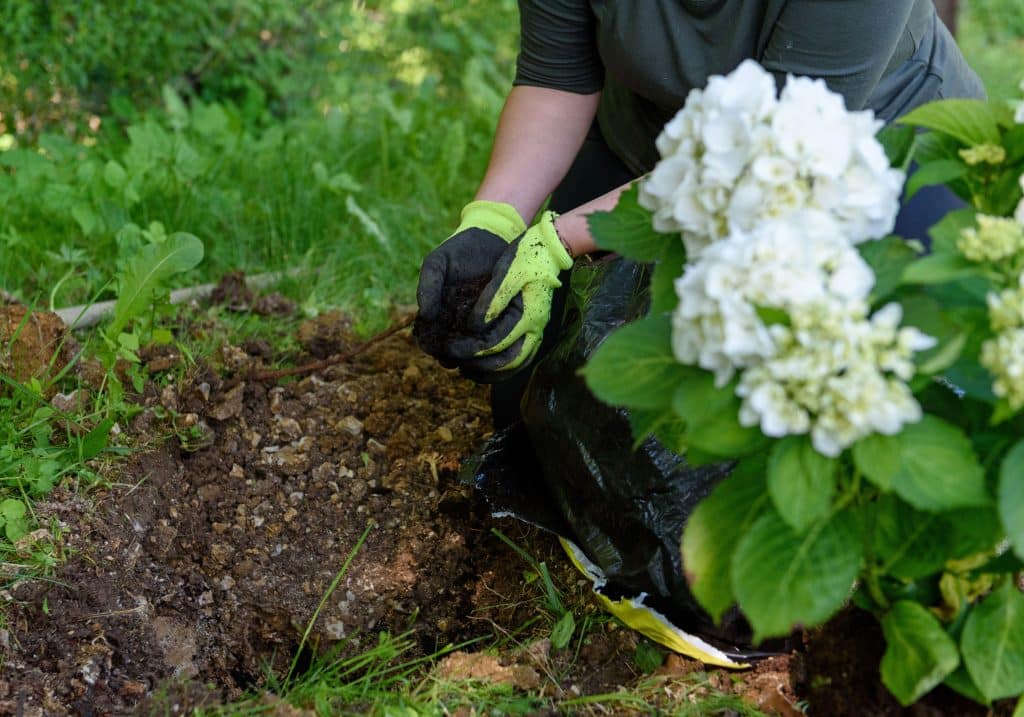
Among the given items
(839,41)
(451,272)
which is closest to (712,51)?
(839,41)

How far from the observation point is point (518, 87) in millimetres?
2355

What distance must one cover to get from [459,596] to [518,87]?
3.78ft

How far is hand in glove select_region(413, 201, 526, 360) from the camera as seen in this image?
1.96 m

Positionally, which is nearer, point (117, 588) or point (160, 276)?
point (117, 588)

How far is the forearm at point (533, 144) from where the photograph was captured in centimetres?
226

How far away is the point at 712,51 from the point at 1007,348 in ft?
3.82

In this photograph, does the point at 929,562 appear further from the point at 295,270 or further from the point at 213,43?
the point at 213,43

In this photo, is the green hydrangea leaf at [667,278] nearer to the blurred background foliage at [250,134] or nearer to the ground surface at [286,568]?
the ground surface at [286,568]

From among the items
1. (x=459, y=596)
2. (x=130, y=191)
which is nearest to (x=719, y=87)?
(x=459, y=596)

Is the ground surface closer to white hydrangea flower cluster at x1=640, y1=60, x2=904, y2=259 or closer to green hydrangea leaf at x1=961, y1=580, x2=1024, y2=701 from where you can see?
green hydrangea leaf at x1=961, y1=580, x2=1024, y2=701

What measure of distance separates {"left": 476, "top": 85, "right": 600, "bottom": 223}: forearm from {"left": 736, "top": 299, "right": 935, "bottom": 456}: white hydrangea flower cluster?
135 cm

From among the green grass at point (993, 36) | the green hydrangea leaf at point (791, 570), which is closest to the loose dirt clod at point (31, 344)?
the green hydrangea leaf at point (791, 570)

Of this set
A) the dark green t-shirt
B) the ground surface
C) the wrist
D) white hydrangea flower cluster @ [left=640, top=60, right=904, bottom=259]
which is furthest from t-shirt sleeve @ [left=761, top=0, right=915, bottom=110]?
the ground surface

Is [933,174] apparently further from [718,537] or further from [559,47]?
[559,47]
